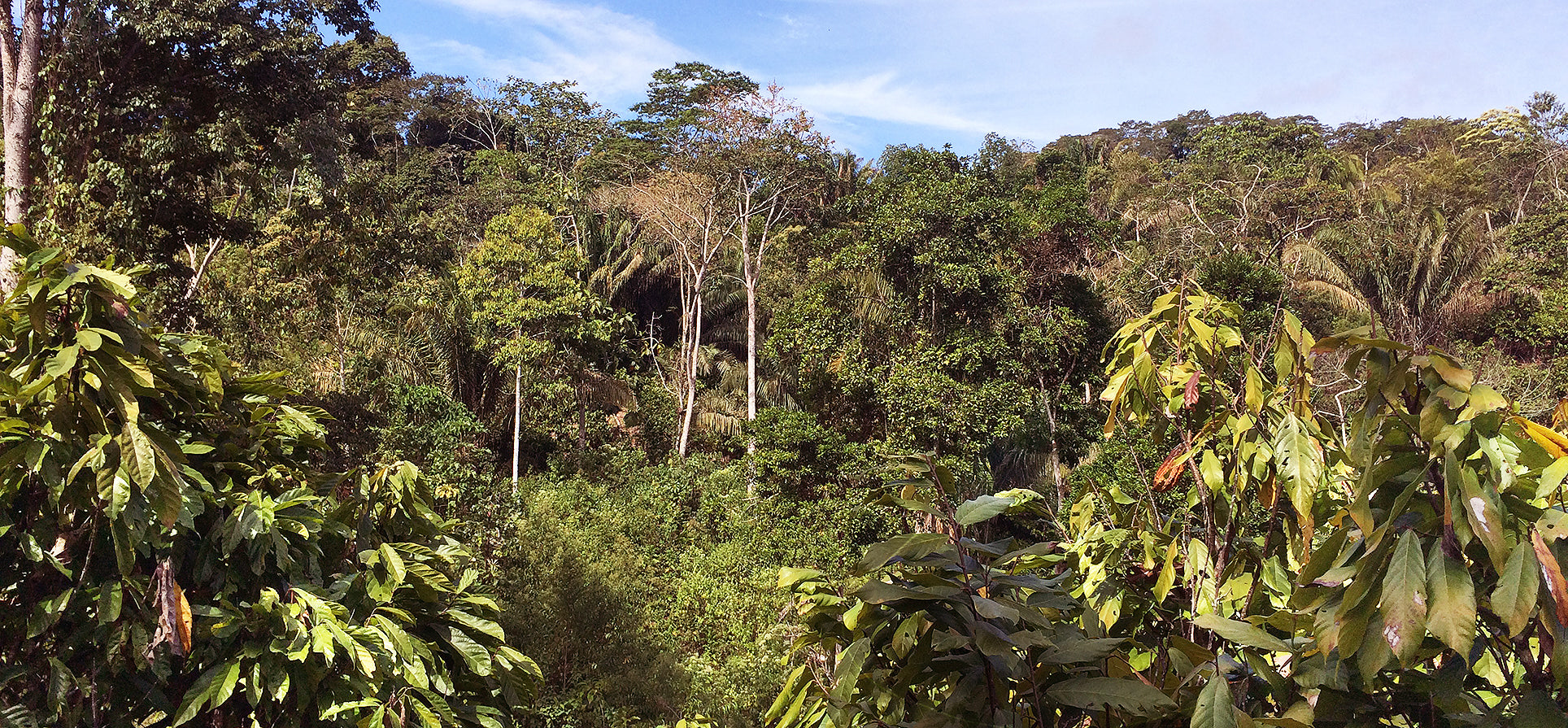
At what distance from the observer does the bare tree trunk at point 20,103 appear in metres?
5.26

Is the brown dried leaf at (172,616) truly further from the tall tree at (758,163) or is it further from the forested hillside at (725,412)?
the tall tree at (758,163)

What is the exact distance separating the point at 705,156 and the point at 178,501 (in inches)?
558

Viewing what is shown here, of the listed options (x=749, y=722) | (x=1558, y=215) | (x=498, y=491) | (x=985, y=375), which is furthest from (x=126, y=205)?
(x=1558, y=215)

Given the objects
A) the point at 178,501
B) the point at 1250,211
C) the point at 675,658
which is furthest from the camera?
the point at 1250,211

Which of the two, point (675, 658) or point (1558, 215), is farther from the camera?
point (1558, 215)

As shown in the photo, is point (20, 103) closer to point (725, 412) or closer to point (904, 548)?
point (904, 548)

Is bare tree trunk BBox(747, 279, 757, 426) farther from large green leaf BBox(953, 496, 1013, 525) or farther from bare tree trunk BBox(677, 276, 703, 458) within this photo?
large green leaf BBox(953, 496, 1013, 525)

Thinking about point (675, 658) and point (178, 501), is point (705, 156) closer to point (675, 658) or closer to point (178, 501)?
point (675, 658)

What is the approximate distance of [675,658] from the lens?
8.31 metres

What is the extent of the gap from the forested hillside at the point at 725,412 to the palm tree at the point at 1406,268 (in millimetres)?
78

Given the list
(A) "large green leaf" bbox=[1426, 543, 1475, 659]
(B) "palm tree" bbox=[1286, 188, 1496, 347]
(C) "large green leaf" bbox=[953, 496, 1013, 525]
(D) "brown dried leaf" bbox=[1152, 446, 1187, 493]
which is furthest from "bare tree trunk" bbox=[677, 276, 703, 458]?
(A) "large green leaf" bbox=[1426, 543, 1475, 659]

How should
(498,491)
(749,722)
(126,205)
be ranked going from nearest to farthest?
(126,205)
(749,722)
(498,491)

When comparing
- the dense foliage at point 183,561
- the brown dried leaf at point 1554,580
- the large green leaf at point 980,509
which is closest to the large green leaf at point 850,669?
the large green leaf at point 980,509

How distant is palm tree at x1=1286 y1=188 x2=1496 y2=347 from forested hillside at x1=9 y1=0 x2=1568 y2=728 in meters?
0.08
